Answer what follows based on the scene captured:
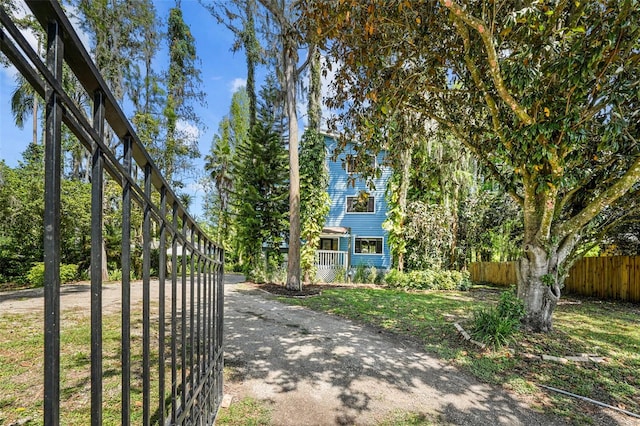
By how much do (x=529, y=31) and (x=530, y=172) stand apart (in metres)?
1.95

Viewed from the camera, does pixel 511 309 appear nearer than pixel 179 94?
Yes

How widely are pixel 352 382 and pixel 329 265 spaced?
38.8 ft

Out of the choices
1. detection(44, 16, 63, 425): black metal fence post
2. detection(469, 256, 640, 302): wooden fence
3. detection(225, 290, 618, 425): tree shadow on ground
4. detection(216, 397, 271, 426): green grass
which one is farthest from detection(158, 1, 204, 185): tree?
detection(44, 16, 63, 425): black metal fence post

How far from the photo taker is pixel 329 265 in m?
15.5

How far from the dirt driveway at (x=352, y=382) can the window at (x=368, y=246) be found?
39.3 feet

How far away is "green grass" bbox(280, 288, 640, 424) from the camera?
3543 millimetres

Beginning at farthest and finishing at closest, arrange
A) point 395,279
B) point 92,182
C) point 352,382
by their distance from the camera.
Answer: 1. point 395,279
2. point 352,382
3. point 92,182

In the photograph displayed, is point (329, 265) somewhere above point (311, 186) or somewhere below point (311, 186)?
below

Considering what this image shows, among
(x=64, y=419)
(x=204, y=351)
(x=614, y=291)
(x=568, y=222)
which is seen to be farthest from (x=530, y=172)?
(x=614, y=291)

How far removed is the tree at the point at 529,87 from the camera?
3852mm

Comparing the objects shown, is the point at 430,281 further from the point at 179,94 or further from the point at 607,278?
the point at 179,94

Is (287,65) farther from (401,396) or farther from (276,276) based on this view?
(401,396)

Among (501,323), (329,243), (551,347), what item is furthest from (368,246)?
(551,347)

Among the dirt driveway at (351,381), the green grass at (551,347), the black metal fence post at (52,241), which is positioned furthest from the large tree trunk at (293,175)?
the black metal fence post at (52,241)
